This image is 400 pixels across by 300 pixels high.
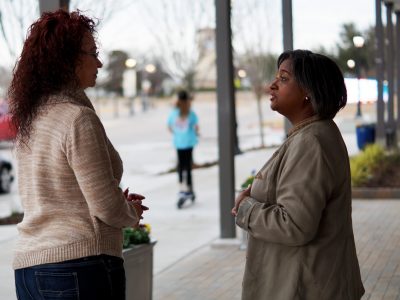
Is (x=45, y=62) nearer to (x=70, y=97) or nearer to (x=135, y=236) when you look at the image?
(x=70, y=97)

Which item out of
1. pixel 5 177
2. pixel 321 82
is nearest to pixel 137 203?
pixel 321 82

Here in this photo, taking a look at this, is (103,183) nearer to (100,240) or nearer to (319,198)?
(100,240)

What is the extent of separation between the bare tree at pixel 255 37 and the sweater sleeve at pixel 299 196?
25691mm

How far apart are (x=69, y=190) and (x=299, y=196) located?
2.40 feet

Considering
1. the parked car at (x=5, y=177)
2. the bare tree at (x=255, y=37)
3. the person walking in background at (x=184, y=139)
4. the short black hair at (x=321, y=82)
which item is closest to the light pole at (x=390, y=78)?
the bare tree at (x=255, y=37)

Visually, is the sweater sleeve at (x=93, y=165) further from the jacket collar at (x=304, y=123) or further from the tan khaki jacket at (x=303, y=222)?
the jacket collar at (x=304, y=123)

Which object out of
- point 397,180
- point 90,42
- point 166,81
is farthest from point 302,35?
point 90,42

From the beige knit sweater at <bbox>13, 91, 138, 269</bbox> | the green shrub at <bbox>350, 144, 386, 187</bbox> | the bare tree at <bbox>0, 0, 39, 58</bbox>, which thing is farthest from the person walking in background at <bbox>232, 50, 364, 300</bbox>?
the green shrub at <bbox>350, 144, 386, 187</bbox>

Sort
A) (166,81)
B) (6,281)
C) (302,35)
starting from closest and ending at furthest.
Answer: (6,281)
(302,35)
(166,81)

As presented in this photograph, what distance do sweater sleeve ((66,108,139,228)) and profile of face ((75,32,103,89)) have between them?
6.8 inches

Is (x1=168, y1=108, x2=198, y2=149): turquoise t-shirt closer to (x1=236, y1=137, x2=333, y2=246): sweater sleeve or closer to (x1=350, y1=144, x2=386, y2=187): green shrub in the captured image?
(x1=350, y1=144, x2=386, y2=187): green shrub

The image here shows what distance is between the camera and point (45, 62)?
2.64m

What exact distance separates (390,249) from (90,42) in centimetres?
616

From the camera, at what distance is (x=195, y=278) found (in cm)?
716
